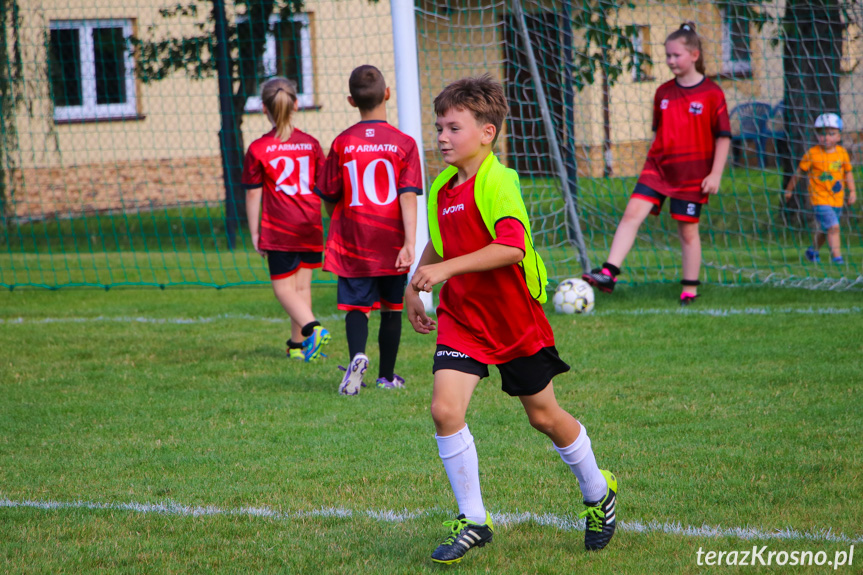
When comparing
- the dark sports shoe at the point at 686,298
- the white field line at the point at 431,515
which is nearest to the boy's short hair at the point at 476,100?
the white field line at the point at 431,515

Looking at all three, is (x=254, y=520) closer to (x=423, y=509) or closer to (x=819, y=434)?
(x=423, y=509)

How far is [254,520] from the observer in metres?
3.15

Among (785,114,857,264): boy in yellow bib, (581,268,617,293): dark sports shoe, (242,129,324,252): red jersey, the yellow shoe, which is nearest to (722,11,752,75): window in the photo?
(785,114,857,264): boy in yellow bib

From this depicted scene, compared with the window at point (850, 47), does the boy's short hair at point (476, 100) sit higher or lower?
lower

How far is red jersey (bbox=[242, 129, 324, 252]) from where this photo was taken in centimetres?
594

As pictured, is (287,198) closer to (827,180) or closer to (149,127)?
(827,180)

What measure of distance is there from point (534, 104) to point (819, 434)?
5.68 m

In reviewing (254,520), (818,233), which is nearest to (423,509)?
(254,520)

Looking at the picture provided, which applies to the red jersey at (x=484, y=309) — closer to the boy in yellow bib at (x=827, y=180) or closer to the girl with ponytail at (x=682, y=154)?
the girl with ponytail at (x=682, y=154)

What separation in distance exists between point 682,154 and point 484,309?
480cm

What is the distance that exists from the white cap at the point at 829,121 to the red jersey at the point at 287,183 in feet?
18.9

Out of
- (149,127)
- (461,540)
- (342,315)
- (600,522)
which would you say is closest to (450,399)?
(461,540)

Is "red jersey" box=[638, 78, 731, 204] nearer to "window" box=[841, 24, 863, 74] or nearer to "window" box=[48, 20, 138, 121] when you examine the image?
"window" box=[841, 24, 863, 74]

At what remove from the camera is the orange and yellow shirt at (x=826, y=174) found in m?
9.50
